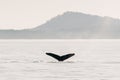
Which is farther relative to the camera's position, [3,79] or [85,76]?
[85,76]

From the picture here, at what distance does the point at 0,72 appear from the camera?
34.8m

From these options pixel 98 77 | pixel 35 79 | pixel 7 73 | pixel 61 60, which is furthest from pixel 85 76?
pixel 61 60

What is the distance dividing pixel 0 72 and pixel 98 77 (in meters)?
7.75

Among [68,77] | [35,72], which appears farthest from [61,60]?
[68,77]

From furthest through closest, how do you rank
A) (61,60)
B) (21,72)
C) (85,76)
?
(61,60) → (21,72) → (85,76)

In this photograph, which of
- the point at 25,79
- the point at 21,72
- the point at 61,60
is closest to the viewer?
the point at 25,79

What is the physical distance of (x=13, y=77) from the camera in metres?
31.2

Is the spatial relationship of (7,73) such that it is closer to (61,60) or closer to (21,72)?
(21,72)

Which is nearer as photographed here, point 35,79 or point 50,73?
point 35,79

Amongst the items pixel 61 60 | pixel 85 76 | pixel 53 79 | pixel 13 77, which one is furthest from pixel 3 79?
pixel 61 60

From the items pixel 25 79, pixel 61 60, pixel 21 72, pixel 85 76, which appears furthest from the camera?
pixel 61 60

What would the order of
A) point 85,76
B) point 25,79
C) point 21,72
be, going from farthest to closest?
point 21,72 < point 85,76 < point 25,79

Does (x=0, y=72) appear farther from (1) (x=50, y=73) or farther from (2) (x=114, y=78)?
(2) (x=114, y=78)

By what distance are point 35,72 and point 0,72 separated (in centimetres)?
256
